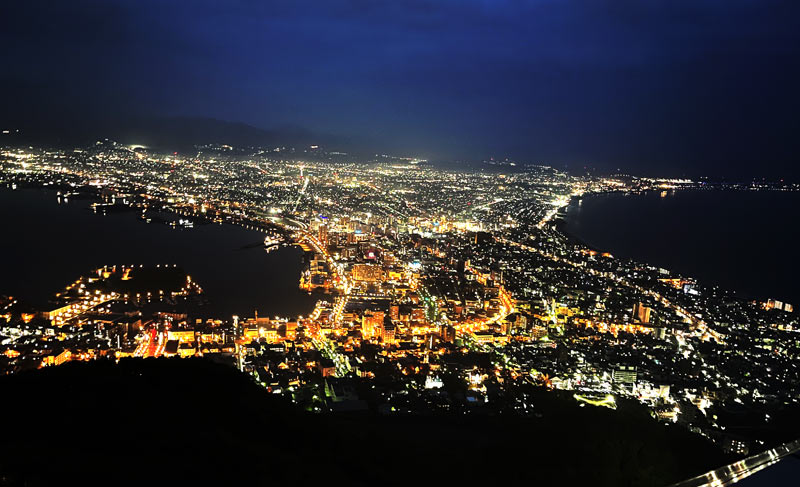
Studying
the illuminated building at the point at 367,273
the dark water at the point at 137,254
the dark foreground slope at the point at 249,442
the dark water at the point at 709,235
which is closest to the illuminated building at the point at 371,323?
the dark water at the point at 137,254

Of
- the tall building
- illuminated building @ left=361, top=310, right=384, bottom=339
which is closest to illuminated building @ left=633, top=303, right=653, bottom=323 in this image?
illuminated building @ left=361, top=310, right=384, bottom=339

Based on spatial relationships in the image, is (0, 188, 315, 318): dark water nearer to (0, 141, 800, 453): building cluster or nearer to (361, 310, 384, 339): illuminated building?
(0, 141, 800, 453): building cluster

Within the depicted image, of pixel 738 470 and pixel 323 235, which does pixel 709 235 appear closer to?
pixel 323 235

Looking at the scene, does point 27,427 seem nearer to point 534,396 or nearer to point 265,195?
point 534,396

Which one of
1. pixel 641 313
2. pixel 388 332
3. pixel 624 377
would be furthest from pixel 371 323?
pixel 641 313

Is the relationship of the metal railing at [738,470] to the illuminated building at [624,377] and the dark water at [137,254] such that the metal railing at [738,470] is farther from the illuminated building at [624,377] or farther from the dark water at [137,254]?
the dark water at [137,254]
